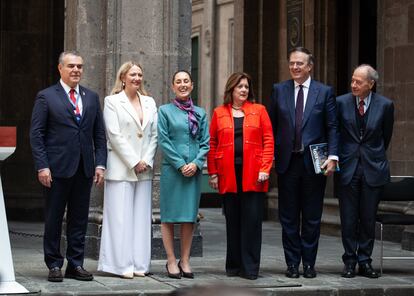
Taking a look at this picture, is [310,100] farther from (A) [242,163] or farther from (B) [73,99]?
(B) [73,99]

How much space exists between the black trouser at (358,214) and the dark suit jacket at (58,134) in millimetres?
2487

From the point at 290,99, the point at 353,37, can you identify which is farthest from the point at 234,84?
the point at 353,37

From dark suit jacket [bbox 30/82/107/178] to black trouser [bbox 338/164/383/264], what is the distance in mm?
2487

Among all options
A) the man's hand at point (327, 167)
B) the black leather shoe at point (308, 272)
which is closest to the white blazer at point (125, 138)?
the man's hand at point (327, 167)

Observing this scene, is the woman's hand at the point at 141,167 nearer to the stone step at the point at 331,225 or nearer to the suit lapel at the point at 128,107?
the suit lapel at the point at 128,107

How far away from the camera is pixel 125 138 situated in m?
9.46

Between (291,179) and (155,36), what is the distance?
7.39 feet

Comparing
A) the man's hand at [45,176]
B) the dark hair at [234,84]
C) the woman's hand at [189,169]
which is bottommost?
the man's hand at [45,176]

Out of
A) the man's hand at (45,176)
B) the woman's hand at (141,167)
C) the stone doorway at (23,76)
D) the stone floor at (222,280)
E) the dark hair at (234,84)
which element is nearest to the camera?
the stone floor at (222,280)

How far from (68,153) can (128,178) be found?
0.68 meters

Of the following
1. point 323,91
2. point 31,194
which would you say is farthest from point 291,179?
point 31,194

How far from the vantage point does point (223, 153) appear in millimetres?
9555

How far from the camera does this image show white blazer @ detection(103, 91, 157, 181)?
31.0 feet

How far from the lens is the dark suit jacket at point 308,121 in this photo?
969cm
